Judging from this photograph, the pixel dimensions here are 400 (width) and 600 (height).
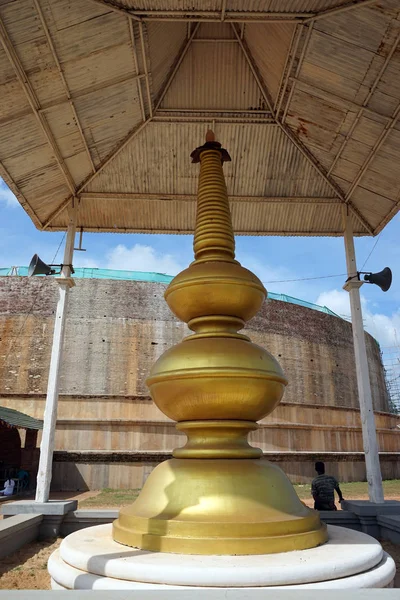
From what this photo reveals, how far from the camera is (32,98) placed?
871 centimetres

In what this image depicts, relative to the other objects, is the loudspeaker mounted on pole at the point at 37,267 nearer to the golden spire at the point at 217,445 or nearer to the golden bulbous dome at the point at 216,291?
the golden spire at the point at 217,445

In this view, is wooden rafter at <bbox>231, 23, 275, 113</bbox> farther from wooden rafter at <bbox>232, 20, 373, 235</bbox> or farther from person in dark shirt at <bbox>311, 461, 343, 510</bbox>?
person in dark shirt at <bbox>311, 461, 343, 510</bbox>

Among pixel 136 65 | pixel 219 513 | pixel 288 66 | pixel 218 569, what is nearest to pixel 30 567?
pixel 219 513

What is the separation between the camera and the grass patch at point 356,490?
17.6 m

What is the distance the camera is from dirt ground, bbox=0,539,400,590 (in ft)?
21.0

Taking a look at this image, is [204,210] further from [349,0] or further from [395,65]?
[395,65]

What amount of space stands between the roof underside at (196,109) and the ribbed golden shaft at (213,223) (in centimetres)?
351

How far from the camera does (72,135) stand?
1023cm

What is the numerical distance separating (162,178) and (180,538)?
9.81 m

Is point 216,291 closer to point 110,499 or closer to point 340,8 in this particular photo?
point 340,8

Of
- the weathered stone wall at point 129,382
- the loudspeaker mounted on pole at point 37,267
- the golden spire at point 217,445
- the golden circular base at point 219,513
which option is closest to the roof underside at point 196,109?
the loudspeaker mounted on pole at point 37,267

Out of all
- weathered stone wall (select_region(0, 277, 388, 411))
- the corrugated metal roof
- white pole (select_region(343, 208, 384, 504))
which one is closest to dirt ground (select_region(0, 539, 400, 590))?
white pole (select_region(343, 208, 384, 504))

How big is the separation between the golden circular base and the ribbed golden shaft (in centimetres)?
232

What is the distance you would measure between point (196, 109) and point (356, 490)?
16175mm
